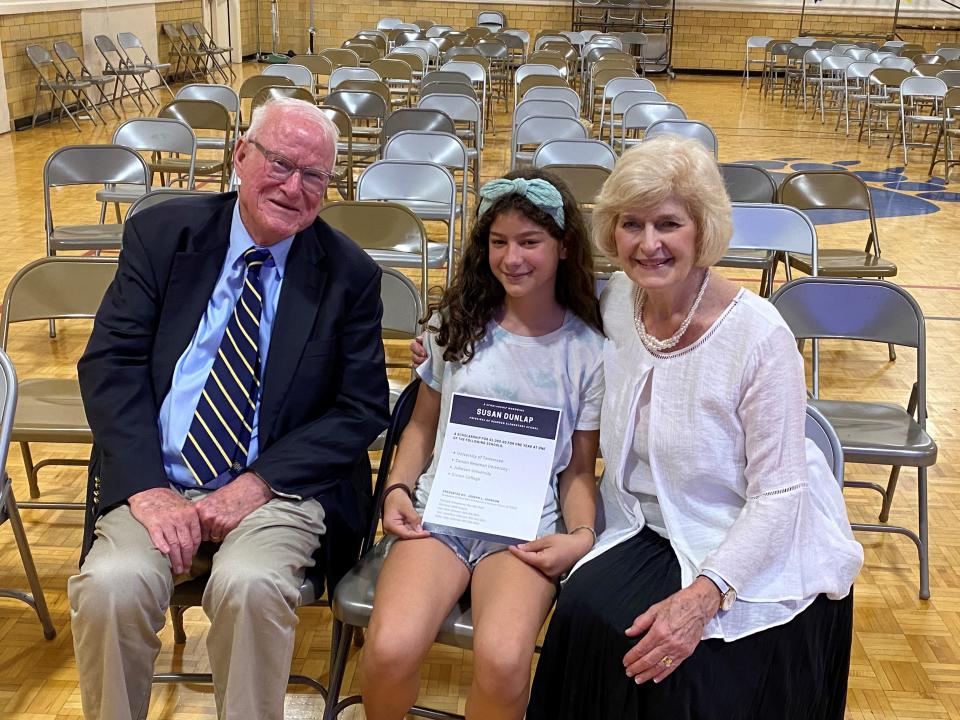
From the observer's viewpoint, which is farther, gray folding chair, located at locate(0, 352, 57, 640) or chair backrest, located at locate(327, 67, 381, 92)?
chair backrest, located at locate(327, 67, 381, 92)

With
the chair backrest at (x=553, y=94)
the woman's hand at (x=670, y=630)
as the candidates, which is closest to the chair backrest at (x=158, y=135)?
the chair backrest at (x=553, y=94)

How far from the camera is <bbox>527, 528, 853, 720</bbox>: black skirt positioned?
1880mm

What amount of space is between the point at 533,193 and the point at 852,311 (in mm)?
1501

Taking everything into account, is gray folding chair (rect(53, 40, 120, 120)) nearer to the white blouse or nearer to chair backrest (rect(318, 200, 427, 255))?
chair backrest (rect(318, 200, 427, 255))

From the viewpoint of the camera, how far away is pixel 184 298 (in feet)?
7.47

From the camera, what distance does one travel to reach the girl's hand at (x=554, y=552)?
2.10 meters

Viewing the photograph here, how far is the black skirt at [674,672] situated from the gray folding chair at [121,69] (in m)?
12.7

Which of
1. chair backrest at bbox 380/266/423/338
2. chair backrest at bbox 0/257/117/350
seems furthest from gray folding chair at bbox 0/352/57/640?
chair backrest at bbox 380/266/423/338

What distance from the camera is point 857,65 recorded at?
13523 millimetres

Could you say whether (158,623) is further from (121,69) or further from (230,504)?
(121,69)

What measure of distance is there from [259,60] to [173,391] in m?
19.9

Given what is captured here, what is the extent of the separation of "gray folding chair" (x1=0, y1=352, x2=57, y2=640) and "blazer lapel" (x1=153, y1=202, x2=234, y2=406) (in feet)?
1.23

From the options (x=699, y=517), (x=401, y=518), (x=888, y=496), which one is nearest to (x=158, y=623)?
(x=401, y=518)

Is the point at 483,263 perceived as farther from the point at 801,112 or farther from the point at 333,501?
the point at 801,112
